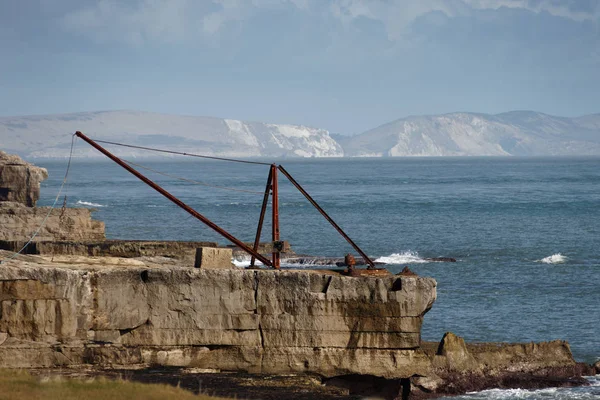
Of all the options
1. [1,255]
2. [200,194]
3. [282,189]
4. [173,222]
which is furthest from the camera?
[282,189]

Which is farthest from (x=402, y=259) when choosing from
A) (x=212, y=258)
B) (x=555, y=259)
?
(x=212, y=258)

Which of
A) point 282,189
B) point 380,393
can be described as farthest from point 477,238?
point 282,189

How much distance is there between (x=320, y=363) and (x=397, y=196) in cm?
10545

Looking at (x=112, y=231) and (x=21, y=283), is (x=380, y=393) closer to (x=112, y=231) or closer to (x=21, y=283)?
(x=21, y=283)

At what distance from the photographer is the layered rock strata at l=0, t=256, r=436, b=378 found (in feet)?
82.4

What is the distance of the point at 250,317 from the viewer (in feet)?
83.2

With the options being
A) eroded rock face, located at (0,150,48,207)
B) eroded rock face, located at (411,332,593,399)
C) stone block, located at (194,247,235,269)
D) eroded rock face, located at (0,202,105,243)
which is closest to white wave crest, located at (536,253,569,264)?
eroded rock face, located at (411,332,593,399)

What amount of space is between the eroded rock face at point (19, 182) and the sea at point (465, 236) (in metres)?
7.76

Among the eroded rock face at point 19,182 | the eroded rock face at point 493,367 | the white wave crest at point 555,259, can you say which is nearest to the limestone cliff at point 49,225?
the eroded rock face at point 19,182

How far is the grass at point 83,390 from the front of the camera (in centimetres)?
1945

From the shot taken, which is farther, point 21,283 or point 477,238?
point 477,238

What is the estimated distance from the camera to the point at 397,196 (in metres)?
130

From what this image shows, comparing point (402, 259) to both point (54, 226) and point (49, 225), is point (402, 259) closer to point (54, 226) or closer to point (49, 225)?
point (54, 226)

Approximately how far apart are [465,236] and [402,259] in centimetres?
1691
